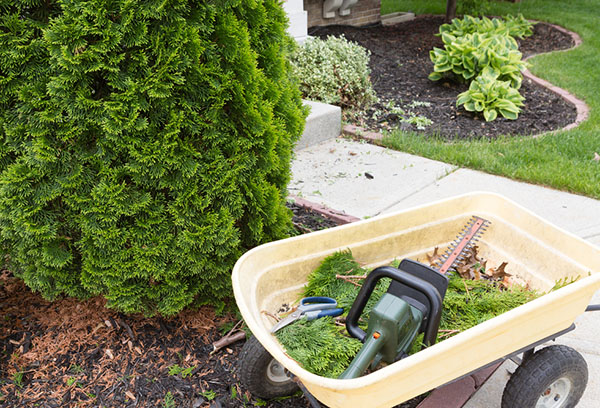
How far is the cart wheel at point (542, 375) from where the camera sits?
2.00 m

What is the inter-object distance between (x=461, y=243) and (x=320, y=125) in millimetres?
2635

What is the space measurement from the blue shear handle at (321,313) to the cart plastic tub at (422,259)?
16 cm

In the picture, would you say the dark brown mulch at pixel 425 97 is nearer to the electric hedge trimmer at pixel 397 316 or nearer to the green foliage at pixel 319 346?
the electric hedge trimmer at pixel 397 316

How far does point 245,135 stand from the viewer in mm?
2262

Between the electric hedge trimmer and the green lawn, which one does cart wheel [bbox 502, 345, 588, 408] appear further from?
the green lawn

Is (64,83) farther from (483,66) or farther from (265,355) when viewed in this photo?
(483,66)

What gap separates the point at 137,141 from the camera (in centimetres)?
202

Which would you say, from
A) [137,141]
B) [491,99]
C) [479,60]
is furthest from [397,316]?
[479,60]

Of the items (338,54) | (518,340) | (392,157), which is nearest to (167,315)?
(518,340)

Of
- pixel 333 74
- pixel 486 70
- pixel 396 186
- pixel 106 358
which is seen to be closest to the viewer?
pixel 106 358

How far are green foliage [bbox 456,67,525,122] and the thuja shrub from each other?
146 inches

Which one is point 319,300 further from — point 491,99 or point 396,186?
point 491,99

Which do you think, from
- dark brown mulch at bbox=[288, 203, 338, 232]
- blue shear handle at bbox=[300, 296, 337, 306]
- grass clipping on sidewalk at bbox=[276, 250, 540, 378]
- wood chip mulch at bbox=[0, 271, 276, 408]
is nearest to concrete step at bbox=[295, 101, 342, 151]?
dark brown mulch at bbox=[288, 203, 338, 232]

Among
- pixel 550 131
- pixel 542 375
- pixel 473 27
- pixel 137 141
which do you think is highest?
pixel 137 141
